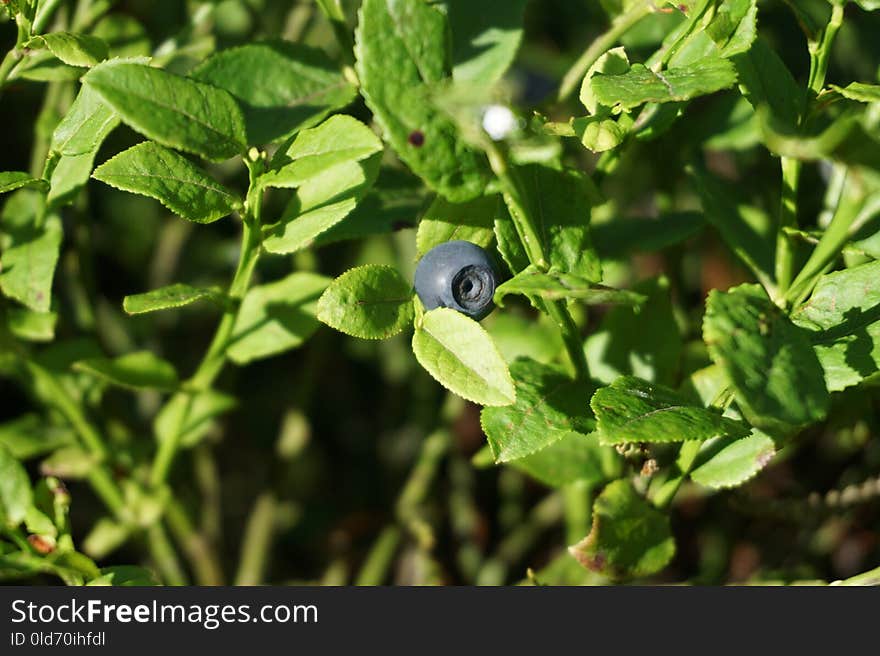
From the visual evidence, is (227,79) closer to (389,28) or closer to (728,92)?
(389,28)

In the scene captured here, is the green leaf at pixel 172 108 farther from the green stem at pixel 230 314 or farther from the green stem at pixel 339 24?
the green stem at pixel 339 24

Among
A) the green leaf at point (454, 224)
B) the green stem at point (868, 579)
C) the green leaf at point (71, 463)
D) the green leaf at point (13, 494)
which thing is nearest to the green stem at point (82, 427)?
the green leaf at point (71, 463)

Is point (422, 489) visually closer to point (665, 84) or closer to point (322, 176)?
point (322, 176)

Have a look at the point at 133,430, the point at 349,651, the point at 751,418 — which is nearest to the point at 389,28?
the point at 751,418

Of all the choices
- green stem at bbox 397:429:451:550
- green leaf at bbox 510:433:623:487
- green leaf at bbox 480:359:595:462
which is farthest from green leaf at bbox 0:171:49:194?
green stem at bbox 397:429:451:550

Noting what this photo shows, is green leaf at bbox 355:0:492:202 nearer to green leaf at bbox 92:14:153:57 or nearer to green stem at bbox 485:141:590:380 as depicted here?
green stem at bbox 485:141:590:380

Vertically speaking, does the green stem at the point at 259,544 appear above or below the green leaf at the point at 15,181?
below

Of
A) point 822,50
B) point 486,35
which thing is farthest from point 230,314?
point 822,50
